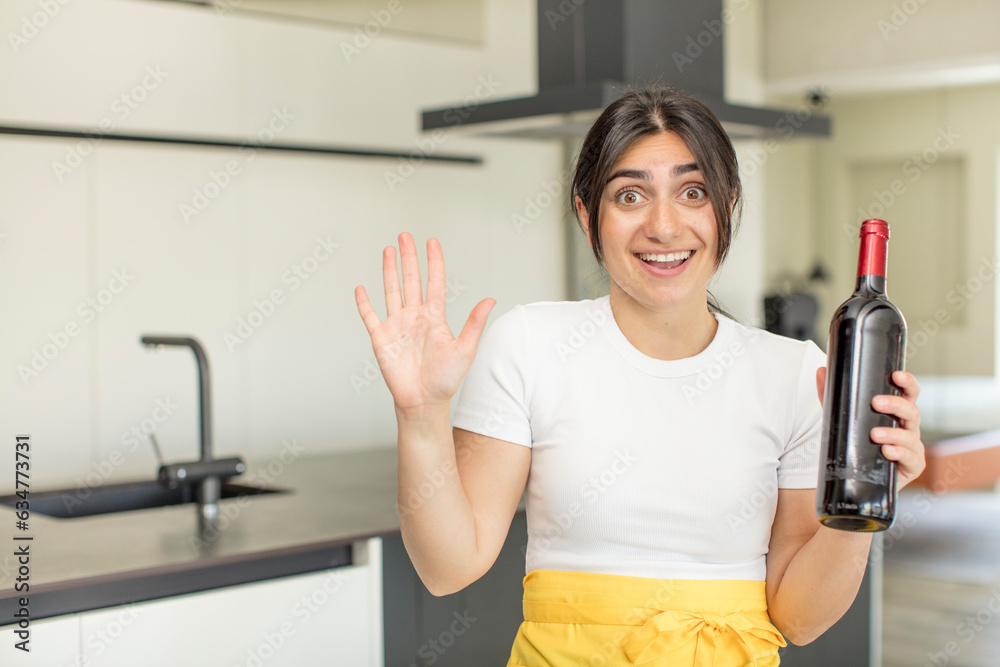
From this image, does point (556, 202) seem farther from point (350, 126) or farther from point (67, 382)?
point (67, 382)

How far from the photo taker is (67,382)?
3385 millimetres

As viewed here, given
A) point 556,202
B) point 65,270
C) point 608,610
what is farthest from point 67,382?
point 608,610

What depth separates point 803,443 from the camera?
1.31 meters

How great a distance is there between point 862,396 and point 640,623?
1.35ft

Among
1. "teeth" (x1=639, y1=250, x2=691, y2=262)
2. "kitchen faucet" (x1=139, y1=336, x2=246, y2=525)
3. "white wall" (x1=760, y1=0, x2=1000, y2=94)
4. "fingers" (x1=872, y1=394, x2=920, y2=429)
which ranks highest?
"white wall" (x1=760, y1=0, x2=1000, y2=94)

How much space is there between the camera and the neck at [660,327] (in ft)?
4.33

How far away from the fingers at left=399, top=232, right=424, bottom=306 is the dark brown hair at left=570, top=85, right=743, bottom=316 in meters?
0.28

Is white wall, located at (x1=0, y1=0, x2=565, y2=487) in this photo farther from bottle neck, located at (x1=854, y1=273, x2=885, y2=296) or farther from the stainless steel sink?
bottle neck, located at (x1=854, y1=273, x2=885, y2=296)

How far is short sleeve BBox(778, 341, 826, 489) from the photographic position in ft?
4.27

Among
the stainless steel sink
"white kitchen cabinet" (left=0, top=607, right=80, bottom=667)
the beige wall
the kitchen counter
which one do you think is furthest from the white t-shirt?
the beige wall

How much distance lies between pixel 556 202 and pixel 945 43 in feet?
6.36

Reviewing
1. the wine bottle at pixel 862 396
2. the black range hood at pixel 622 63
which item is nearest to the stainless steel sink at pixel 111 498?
the black range hood at pixel 622 63

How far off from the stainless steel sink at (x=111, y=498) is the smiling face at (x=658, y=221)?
143cm

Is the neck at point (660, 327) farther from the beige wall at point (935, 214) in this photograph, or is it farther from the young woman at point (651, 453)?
the beige wall at point (935, 214)
